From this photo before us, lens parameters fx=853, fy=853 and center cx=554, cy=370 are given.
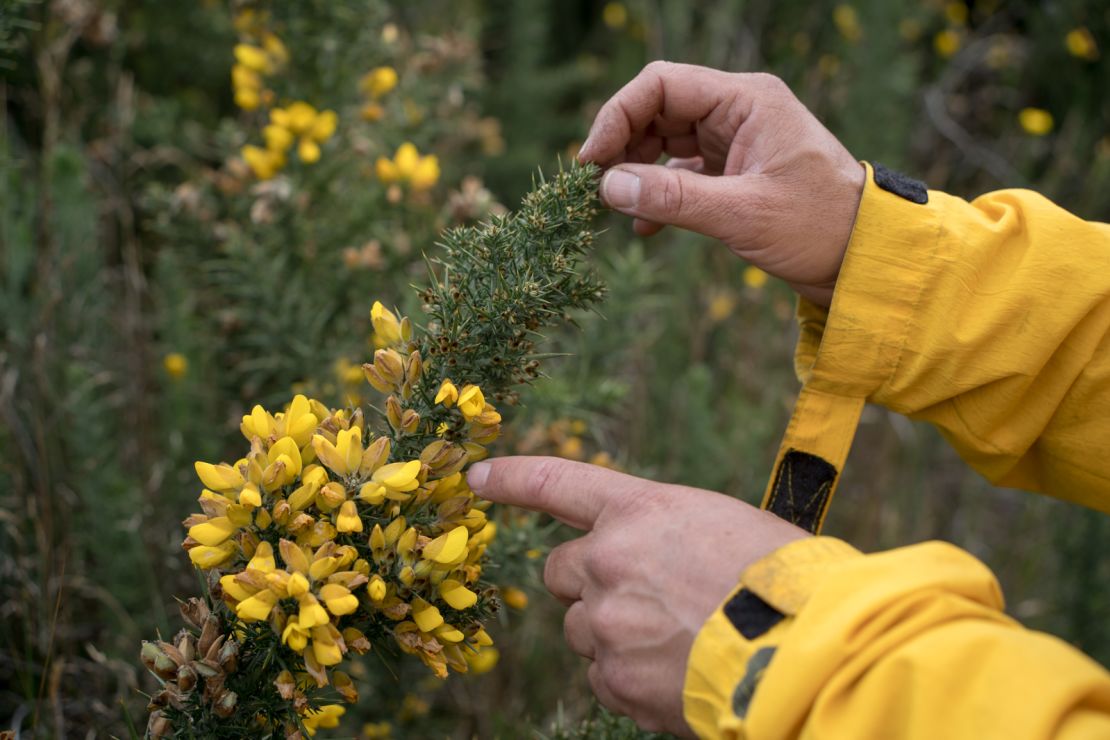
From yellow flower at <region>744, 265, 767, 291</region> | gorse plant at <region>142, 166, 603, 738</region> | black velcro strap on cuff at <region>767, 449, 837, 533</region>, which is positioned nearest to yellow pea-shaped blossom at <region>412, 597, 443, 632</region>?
gorse plant at <region>142, 166, 603, 738</region>

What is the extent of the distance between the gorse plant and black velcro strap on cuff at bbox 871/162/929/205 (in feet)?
1.39

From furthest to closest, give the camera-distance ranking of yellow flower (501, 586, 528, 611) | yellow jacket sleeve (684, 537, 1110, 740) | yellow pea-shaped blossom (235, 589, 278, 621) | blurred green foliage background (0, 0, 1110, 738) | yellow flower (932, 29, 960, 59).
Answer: yellow flower (932, 29, 960, 59) < blurred green foliage background (0, 0, 1110, 738) < yellow flower (501, 586, 528, 611) < yellow pea-shaped blossom (235, 589, 278, 621) < yellow jacket sleeve (684, 537, 1110, 740)

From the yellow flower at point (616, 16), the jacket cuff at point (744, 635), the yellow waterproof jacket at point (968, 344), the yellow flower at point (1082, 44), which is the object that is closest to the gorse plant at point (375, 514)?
the jacket cuff at point (744, 635)

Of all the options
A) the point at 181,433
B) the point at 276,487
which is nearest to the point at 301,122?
the point at 181,433

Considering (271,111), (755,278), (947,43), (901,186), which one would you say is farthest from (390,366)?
(947,43)

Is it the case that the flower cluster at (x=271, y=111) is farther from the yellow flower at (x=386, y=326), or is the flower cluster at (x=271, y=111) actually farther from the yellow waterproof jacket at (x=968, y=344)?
the yellow waterproof jacket at (x=968, y=344)

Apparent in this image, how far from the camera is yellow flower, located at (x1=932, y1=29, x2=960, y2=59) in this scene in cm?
358

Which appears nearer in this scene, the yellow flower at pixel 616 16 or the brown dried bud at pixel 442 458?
the brown dried bud at pixel 442 458

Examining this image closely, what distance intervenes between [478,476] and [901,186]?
2.26ft

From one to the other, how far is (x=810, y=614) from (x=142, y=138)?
2.41 m

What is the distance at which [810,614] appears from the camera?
725mm

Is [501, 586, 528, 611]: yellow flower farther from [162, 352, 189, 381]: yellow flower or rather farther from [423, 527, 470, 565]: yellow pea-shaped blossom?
[162, 352, 189, 381]: yellow flower

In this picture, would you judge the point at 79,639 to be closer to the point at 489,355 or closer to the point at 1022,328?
the point at 489,355

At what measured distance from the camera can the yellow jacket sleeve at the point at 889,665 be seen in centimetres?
66
